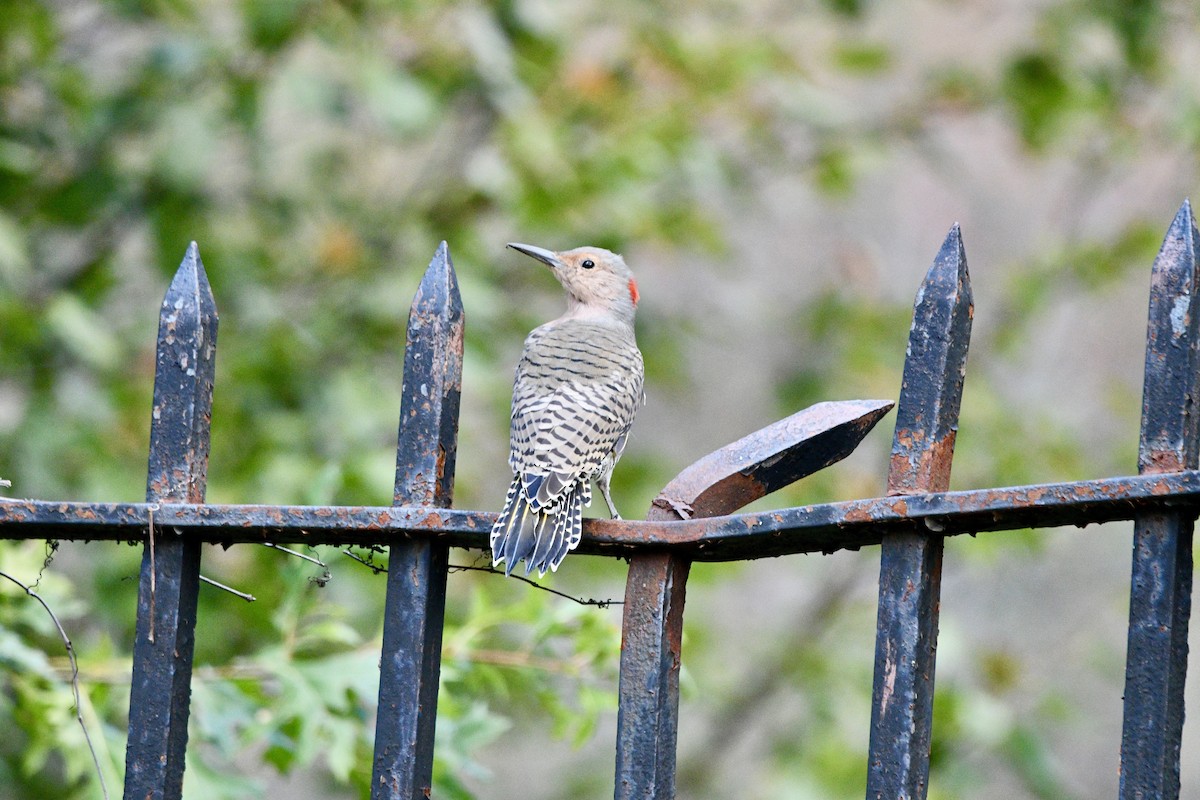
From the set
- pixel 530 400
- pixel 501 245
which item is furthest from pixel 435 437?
pixel 501 245

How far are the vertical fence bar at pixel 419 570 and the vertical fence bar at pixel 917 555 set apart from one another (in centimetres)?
57

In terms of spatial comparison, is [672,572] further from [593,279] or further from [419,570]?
[593,279]

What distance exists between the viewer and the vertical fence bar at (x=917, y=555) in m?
1.49

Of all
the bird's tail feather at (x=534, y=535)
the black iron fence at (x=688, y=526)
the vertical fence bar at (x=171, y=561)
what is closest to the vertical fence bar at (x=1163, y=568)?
the black iron fence at (x=688, y=526)

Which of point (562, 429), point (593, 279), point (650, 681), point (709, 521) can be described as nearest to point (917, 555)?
point (709, 521)

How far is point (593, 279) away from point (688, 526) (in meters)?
2.36

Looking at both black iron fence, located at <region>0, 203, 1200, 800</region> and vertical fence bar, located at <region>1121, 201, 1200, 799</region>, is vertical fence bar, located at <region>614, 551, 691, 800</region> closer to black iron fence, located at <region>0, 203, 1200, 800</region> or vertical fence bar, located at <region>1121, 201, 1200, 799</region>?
black iron fence, located at <region>0, 203, 1200, 800</region>

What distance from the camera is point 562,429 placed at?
262cm

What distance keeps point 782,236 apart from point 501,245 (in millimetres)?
3324

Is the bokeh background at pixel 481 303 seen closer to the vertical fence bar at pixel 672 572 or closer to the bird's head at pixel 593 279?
the bird's head at pixel 593 279

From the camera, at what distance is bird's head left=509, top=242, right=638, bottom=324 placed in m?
3.89

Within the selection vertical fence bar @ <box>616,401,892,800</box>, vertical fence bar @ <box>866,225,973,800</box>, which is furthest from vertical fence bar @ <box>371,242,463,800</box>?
vertical fence bar @ <box>866,225,973,800</box>

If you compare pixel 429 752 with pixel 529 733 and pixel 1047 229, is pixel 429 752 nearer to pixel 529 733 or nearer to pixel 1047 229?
pixel 529 733

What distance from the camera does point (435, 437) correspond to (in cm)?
175
